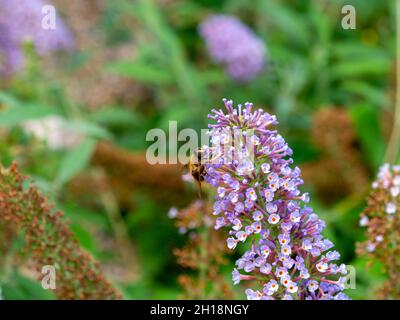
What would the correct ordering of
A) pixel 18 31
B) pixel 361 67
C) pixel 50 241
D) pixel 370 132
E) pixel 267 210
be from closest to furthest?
pixel 267 210 → pixel 50 241 → pixel 370 132 → pixel 18 31 → pixel 361 67

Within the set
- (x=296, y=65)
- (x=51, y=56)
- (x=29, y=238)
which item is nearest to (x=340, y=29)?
(x=296, y=65)

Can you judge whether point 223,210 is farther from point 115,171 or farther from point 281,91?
point 281,91

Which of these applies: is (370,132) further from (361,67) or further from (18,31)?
(18,31)

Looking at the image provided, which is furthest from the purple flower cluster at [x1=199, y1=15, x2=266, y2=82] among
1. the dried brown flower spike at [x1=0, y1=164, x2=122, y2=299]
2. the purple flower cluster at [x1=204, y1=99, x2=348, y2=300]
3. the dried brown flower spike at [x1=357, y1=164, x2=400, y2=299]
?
the purple flower cluster at [x1=204, y1=99, x2=348, y2=300]

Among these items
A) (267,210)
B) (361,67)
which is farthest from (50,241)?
(361,67)

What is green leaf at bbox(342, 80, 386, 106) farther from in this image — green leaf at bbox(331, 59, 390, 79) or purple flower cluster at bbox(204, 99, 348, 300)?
purple flower cluster at bbox(204, 99, 348, 300)

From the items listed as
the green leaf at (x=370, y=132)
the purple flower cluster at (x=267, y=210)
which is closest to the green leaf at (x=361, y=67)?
the green leaf at (x=370, y=132)
